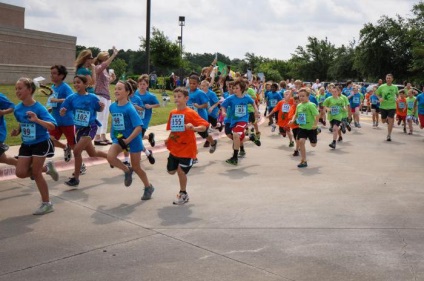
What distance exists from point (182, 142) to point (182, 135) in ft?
0.33

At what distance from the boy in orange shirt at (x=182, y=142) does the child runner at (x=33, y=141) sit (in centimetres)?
162

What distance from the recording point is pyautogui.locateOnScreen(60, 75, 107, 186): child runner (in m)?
7.88

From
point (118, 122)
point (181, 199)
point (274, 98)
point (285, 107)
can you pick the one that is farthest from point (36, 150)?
point (274, 98)

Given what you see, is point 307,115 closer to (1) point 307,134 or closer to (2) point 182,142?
(1) point 307,134

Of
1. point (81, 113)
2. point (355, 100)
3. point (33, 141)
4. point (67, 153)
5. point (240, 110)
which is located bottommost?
point (67, 153)

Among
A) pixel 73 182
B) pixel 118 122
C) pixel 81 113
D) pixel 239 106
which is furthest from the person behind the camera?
pixel 239 106

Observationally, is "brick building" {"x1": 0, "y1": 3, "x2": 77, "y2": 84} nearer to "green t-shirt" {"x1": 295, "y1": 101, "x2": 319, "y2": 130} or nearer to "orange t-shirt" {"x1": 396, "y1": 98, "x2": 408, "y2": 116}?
"orange t-shirt" {"x1": 396, "y1": 98, "x2": 408, "y2": 116}

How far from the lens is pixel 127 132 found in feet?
24.6

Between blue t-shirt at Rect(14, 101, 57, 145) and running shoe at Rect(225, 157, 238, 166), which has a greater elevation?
blue t-shirt at Rect(14, 101, 57, 145)

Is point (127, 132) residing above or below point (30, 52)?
below

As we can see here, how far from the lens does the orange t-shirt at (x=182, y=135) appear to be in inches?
280

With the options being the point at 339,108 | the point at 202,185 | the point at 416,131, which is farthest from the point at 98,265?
the point at 416,131

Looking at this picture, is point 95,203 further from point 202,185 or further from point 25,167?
point 202,185

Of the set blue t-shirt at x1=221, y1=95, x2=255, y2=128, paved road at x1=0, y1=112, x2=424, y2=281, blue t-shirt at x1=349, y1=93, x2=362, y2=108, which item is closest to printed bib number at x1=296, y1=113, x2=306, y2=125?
blue t-shirt at x1=221, y1=95, x2=255, y2=128
